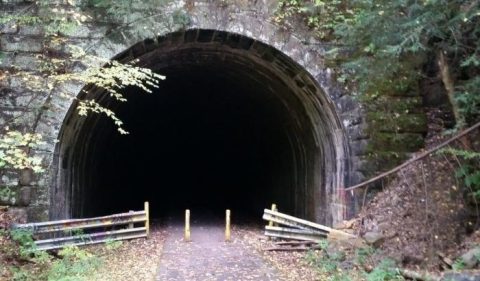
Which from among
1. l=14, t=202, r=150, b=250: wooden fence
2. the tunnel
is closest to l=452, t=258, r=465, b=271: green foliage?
the tunnel

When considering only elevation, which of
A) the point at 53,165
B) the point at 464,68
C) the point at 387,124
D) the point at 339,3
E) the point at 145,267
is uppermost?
the point at 339,3

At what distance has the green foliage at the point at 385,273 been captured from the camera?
23.3 feet

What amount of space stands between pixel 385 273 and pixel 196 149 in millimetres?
20052

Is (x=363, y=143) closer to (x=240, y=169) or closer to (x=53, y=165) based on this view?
(x=53, y=165)

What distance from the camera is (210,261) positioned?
895 centimetres

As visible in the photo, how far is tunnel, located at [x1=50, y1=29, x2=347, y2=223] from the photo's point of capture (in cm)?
1051

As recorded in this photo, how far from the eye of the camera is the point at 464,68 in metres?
8.29

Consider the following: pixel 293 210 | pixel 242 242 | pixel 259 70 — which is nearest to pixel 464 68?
pixel 259 70

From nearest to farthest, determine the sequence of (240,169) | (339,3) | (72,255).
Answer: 1. (72,255)
2. (339,3)
3. (240,169)

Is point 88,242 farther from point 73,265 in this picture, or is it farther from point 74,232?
point 73,265

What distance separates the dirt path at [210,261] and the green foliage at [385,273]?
142 centimetres

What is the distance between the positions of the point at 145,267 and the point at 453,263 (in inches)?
188

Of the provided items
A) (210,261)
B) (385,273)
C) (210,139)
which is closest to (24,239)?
(210,261)

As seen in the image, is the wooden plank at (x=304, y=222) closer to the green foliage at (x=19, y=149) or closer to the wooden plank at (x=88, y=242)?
the wooden plank at (x=88, y=242)
